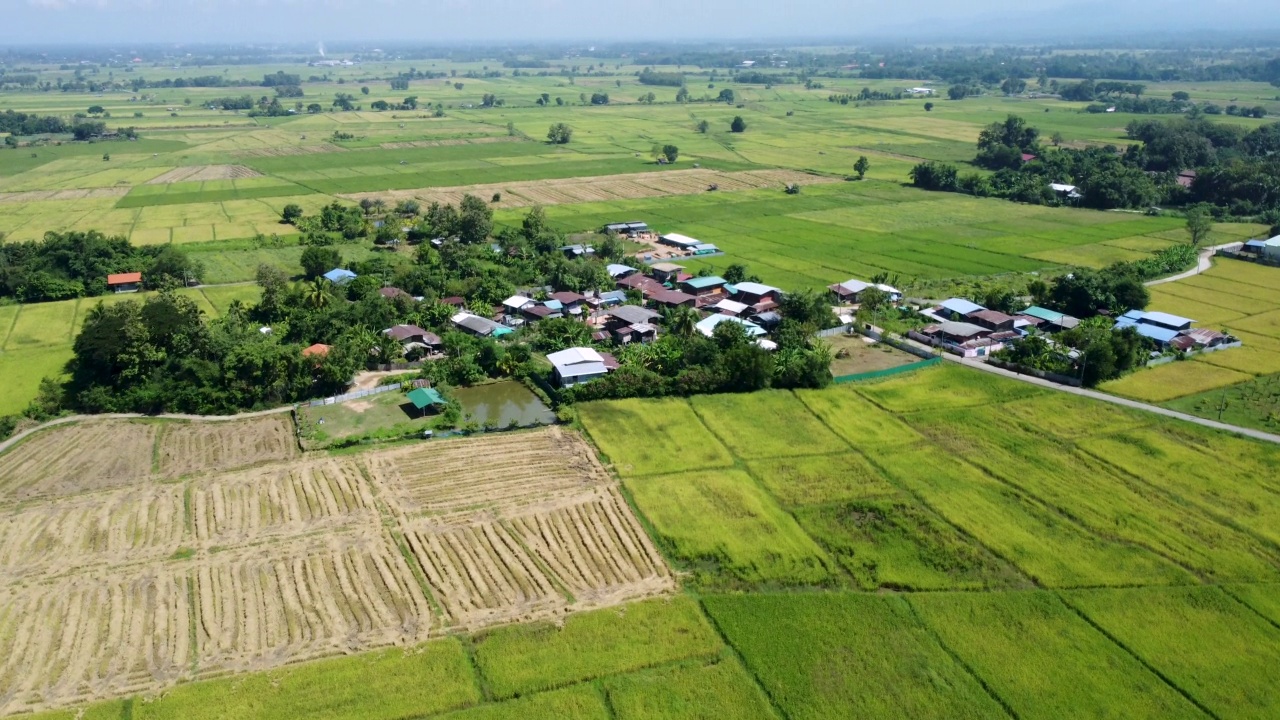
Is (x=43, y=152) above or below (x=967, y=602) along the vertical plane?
above

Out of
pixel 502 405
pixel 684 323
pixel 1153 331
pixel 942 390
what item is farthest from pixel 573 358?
pixel 1153 331

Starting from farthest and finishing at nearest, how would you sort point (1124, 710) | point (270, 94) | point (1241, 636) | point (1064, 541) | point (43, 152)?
point (270, 94) < point (43, 152) < point (1064, 541) < point (1241, 636) < point (1124, 710)

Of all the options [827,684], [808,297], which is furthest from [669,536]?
[808,297]

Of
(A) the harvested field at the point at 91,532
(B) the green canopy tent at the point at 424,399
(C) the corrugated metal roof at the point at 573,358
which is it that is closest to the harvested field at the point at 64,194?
(B) the green canopy tent at the point at 424,399

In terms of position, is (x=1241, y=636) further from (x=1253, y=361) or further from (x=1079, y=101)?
(x=1079, y=101)

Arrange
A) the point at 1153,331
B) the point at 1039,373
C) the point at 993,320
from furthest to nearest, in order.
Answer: the point at 993,320
the point at 1153,331
the point at 1039,373

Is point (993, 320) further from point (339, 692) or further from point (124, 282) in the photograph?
point (124, 282)
